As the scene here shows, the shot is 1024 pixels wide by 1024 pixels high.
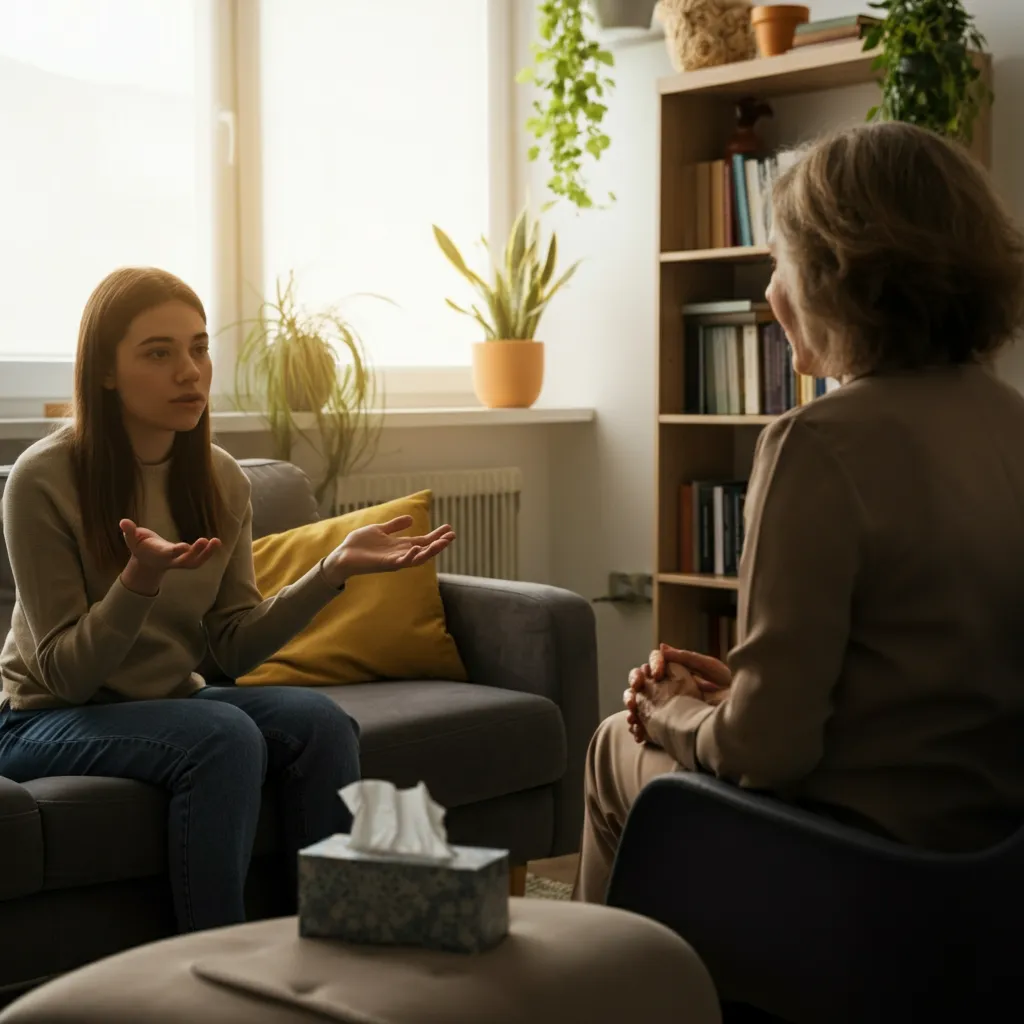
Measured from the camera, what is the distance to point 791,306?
165cm

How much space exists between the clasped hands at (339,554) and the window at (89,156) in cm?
137

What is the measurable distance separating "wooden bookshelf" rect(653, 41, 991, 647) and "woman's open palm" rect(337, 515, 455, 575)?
1.53 meters

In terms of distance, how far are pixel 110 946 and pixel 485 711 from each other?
77 centimetres

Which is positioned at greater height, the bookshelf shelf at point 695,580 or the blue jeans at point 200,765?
the bookshelf shelf at point 695,580

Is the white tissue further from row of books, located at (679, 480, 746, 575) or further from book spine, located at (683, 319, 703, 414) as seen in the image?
book spine, located at (683, 319, 703, 414)

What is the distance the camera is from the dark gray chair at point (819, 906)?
54.0 inches

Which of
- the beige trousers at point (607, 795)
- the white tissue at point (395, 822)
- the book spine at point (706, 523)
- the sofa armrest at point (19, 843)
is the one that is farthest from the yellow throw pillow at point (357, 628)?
the white tissue at point (395, 822)

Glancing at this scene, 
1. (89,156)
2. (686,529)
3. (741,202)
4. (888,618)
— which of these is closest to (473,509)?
(686,529)

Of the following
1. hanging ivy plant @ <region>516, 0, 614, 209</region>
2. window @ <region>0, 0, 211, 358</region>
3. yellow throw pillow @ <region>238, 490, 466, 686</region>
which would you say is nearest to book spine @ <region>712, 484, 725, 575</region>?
hanging ivy plant @ <region>516, 0, 614, 209</region>

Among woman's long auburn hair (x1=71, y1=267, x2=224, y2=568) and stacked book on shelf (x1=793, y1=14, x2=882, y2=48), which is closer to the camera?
woman's long auburn hair (x1=71, y1=267, x2=224, y2=568)

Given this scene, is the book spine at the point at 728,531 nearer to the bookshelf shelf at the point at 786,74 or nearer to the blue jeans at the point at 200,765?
the bookshelf shelf at the point at 786,74

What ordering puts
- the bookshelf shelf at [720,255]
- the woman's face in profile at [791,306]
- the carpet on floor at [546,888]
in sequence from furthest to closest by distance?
the bookshelf shelf at [720,255]
the carpet on floor at [546,888]
the woman's face in profile at [791,306]

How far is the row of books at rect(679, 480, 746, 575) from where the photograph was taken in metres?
3.76

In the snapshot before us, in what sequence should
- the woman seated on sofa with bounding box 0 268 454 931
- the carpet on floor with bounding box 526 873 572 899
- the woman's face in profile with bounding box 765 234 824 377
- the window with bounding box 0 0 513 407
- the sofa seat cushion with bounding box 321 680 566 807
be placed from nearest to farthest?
the woman's face in profile with bounding box 765 234 824 377, the woman seated on sofa with bounding box 0 268 454 931, the sofa seat cushion with bounding box 321 680 566 807, the carpet on floor with bounding box 526 873 572 899, the window with bounding box 0 0 513 407
